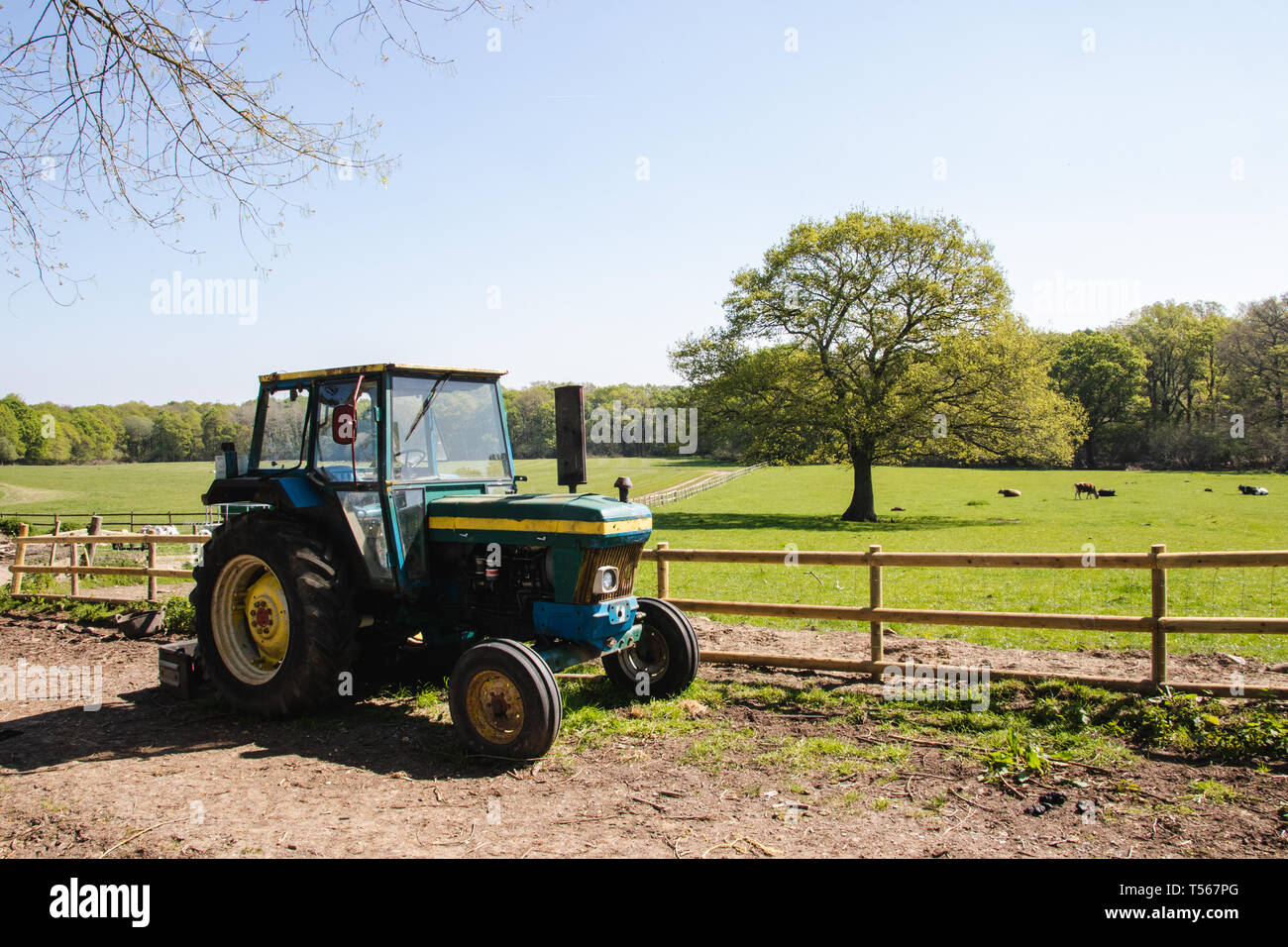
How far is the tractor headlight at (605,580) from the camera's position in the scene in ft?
19.6

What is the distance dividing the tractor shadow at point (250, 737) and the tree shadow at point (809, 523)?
22819 millimetres

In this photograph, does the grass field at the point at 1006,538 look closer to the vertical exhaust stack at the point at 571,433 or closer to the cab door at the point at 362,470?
the vertical exhaust stack at the point at 571,433

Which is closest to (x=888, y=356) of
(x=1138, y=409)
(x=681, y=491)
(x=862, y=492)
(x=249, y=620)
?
(x=862, y=492)

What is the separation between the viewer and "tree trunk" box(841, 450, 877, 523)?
32.0 m

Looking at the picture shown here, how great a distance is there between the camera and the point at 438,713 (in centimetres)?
669

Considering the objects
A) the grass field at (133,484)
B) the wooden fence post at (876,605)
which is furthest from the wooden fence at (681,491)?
the wooden fence post at (876,605)

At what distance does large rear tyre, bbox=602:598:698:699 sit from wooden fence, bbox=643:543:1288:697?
42.0 inches

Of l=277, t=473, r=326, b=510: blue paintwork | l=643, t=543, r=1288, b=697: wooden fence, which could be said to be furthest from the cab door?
l=643, t=543, r=1288, b=697: wooden fence

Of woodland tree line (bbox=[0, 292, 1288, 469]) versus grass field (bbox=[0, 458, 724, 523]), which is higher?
woodland tree line (bbox=[0, 292, 1288, 469])

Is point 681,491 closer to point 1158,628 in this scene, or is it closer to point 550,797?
point 1158,628

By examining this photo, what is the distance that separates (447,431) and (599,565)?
73.7 inches

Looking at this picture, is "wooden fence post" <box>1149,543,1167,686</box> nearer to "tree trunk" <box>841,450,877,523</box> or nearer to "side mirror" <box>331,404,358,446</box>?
"side mirror" <box>331,404,358,446</box>
